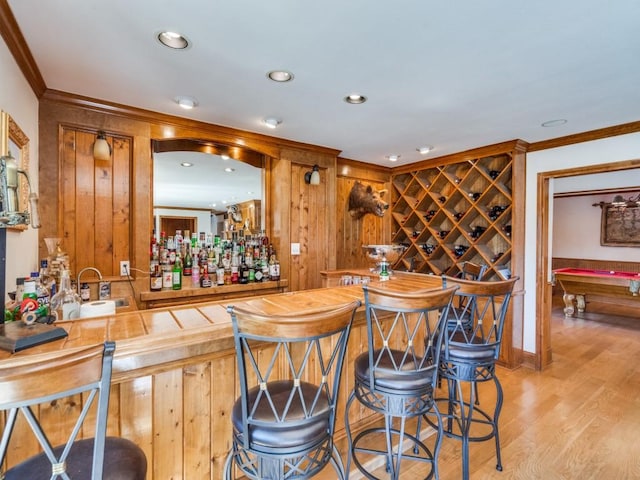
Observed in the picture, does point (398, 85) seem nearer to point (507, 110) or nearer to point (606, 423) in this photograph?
point (507, 110)

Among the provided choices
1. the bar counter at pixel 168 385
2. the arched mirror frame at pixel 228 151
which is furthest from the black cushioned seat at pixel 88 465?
the arched mirror frame at pixel 228 151

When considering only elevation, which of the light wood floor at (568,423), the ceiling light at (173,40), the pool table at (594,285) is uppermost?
the ceiling light at (173,40)

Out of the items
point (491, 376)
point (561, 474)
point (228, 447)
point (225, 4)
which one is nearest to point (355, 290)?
point (491, 376)

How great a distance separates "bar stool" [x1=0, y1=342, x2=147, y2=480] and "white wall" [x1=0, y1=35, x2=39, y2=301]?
42.3 inches

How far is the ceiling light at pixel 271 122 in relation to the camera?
2.81 meters

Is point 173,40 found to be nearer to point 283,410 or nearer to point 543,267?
point 283,410

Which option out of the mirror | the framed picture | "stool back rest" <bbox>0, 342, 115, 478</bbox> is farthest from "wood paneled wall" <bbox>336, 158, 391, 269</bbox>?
the framed picture

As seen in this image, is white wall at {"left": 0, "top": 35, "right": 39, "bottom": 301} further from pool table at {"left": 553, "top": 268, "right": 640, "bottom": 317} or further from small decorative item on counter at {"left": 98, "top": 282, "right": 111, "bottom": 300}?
pool table at {"left": 553, "top": 268, "right": 640, "bottom": 317}

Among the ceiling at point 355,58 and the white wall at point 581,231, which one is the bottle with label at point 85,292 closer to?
the ceiling at point 355,58

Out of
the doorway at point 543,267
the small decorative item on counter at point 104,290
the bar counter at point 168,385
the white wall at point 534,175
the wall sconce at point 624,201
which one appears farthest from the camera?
the wall sconce at point 624,201

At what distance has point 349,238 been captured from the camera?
450 cm

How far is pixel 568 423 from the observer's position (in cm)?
246

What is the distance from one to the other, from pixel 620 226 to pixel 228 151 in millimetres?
7633

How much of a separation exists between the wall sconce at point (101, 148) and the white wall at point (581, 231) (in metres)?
8.58
